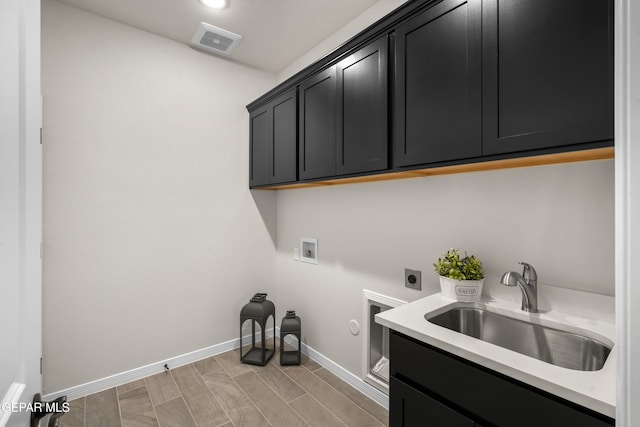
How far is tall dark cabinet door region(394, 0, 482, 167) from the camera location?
1297 mm

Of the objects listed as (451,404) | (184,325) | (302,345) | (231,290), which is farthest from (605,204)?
(184,325)

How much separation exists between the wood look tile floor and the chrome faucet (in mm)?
1197

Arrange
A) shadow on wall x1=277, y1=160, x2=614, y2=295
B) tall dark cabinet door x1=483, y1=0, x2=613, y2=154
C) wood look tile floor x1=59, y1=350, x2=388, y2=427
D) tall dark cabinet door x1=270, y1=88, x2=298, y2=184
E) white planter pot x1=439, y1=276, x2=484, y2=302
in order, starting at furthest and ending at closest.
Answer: tall dark cabinet door x1=270, y1=88, x2=298, y2=184 → wood look tile floor x1=59, y1=350, x2=388, y2=427 → white planter pot x1=439, y1=276, x2=484, y2=302 → shadow on wall x1=277, y1=160, x2=614, y2=295 → tall dark cabinet door x1=483, y1=0, x2=613, y2=154

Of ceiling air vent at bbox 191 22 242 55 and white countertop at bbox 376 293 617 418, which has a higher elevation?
ceiling air vent at bbox 191 22 242 55

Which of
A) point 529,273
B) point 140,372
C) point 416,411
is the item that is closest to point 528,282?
point 529,273

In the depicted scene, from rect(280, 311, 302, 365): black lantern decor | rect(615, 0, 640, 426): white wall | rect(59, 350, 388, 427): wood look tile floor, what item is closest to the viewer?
rect(615, 0, 640, 426): white wall

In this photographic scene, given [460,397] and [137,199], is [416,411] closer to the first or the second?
[460,397]

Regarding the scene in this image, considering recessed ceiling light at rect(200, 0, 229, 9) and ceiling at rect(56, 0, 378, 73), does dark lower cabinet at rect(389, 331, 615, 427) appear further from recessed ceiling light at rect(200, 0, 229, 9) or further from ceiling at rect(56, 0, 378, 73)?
recessed ceiling light at rect(200, 0, 229, 9)

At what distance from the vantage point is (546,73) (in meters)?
1.09

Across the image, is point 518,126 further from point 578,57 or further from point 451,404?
point 451,404

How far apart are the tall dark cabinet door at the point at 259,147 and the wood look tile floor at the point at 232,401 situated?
1.65 m

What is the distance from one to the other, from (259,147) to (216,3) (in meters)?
1.14

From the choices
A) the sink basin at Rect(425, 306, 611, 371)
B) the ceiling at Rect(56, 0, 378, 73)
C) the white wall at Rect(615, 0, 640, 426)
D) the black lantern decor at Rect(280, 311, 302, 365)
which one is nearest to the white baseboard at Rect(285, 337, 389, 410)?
the black lantern decor at Rect(280, 311, 302, 365)

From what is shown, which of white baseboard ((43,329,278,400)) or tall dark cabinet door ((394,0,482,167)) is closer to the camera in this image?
tall dark cabinet door ((394,0,482,167))
